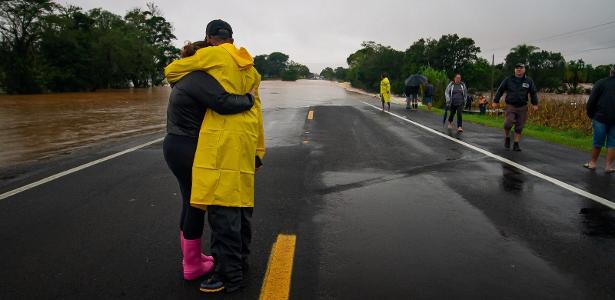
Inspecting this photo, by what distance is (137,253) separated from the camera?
346 cm

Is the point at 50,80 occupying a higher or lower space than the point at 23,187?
higher

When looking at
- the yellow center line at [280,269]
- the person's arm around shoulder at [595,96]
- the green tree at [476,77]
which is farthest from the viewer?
the green tree at [476,77]

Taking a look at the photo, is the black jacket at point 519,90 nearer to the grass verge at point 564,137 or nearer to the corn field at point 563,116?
the grass verge at point 564,137

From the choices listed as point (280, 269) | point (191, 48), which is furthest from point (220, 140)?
point (280, 269)

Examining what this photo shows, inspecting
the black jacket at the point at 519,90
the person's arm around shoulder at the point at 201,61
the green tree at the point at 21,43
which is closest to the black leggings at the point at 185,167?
the person's arm around shoulder at the point at 201,61

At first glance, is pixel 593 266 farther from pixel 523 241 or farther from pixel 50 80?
pixel 50 80

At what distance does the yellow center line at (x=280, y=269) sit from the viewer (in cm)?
279

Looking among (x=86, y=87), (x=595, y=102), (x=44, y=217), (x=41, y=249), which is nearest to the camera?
(x=41, y=249)

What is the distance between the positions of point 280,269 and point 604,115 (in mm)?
6616

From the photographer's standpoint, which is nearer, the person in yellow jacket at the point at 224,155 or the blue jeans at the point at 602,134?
the person in yellow jacket at the point at 224,155

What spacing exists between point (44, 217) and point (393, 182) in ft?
14.3

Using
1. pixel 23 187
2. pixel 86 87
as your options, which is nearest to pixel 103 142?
pixel 23 187

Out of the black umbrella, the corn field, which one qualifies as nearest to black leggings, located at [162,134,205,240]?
the corn field

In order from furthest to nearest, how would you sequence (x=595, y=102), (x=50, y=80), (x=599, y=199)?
(x=50, y=80), (x=595, y=102), (x=599, y=199)
